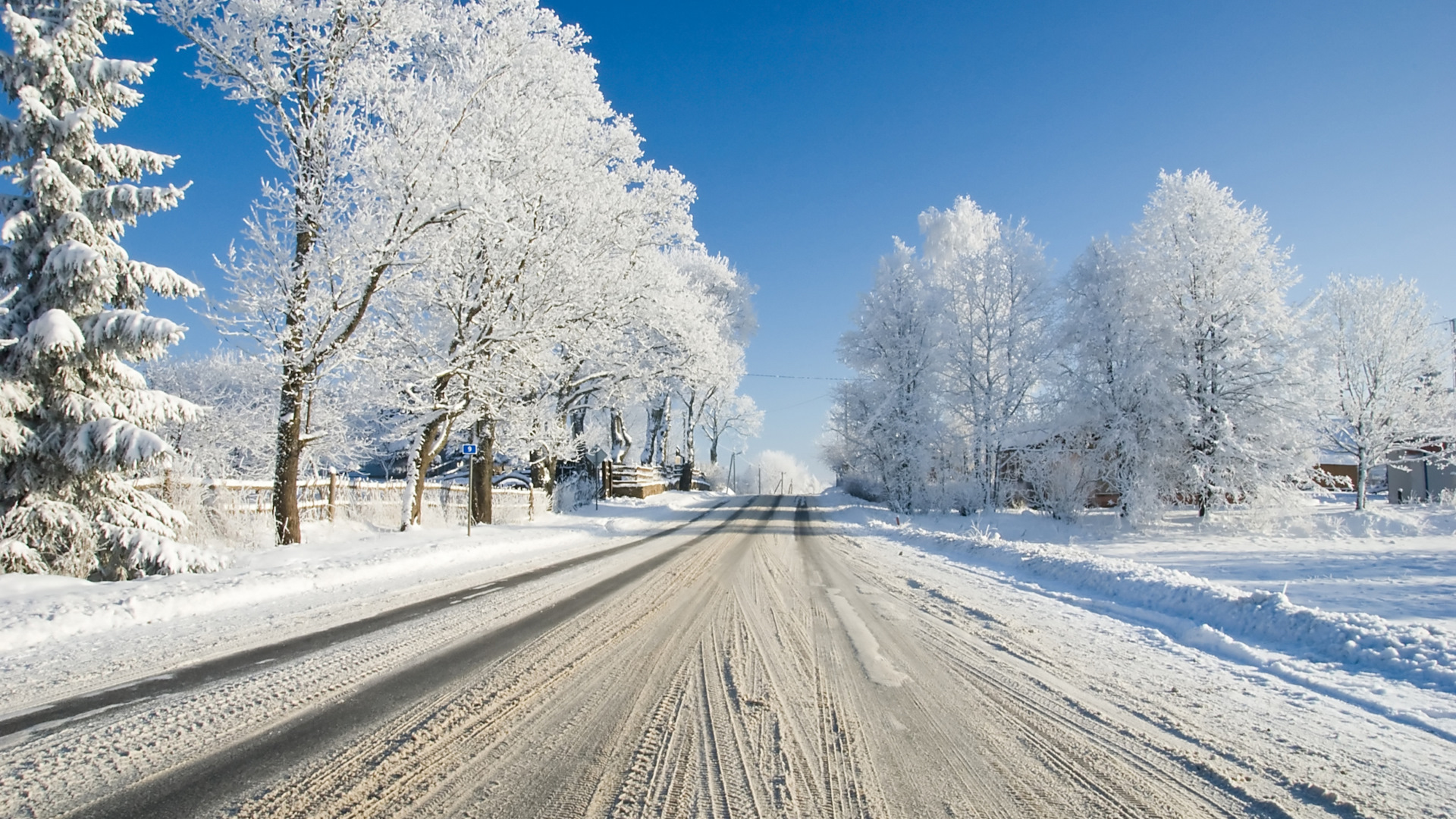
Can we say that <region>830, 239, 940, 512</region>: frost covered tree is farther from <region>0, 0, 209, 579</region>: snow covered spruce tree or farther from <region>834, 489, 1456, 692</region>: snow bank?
<region>0, 0, 209, 579</region>: snow covered spruce tree

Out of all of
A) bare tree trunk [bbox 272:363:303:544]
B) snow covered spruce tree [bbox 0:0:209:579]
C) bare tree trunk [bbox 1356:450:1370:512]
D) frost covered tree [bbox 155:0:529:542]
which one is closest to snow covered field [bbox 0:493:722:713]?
bare tree trunk [bbox 272:363:303:544]

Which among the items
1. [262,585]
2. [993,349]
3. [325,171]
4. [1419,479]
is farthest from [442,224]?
[1419,479]

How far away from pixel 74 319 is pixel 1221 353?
2522 cm

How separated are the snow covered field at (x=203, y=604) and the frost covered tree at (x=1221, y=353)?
1845cm

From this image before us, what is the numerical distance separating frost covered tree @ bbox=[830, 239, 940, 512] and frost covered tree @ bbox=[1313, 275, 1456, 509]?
16437 mm

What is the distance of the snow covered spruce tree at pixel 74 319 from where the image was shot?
7.28 m

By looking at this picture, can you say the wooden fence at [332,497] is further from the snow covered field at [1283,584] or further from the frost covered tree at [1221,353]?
the frost covered tree at [1221,353]

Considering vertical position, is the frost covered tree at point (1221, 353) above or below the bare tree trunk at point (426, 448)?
above

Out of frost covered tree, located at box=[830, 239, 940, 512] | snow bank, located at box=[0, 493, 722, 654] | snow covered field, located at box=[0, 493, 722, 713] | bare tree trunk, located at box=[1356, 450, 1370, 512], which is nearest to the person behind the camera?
snow covered field, located at box=[0, 493, 722, 713]

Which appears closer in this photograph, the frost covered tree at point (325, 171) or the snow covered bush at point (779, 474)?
the frost covered tree at point (325, 171)

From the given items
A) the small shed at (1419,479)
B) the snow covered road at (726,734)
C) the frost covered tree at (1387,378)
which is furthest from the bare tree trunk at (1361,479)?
the snow covered road at (726,734)

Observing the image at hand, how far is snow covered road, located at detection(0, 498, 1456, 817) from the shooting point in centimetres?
259

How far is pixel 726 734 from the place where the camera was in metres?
3.28

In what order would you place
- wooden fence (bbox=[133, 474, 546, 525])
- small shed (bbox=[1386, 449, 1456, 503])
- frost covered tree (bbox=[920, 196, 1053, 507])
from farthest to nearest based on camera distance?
small shed (bbox=[1386, 449, 1456, 503]) < frost covered tree (bbox=[920, 196, 1053, 507]) < wooden fence (bbox=[133, 474, 546, 525])
